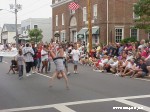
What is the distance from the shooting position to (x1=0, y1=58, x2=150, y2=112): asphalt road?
406 inches

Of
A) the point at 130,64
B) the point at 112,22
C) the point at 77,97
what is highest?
the point at 112,22

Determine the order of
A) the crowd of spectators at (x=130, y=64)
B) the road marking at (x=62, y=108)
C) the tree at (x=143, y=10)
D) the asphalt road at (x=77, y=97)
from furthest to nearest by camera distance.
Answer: the tree at (x=143, y=10) < the crowd of spectators at (x=130, y=64) < the asphalt road at (x=77, y=97) < the road marking at (x=62, y=108)

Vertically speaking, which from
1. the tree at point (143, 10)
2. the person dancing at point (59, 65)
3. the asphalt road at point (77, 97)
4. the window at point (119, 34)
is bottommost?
the asphalt road at point (77, 97)

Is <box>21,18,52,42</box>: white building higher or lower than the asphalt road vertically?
higher

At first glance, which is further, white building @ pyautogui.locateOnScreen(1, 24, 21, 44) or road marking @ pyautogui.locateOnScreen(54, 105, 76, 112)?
white building @ pyautogui.locateOnScreen(1, 24, 21, 44)

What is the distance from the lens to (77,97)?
39.6ft

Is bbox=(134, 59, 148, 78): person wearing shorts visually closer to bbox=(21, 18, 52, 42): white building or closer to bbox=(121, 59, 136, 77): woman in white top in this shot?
bbox=(121, 59, 136, 77): woman in white top

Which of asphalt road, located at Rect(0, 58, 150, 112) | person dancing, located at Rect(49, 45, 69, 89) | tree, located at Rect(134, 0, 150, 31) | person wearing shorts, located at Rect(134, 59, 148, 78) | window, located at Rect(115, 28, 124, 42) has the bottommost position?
asphalt road, located at Rect(0, 58, 150, 112)

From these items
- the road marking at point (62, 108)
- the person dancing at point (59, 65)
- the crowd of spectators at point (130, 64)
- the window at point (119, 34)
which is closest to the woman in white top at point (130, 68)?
the crowd of spectators at point (130, 64)

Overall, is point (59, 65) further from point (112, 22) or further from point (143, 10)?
point (112, 22)

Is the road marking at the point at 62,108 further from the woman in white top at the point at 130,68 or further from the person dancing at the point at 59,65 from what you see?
the woman in white top at the point at 130,68

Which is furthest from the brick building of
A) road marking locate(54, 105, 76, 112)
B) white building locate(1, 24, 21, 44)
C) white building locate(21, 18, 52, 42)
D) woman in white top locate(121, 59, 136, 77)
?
white building locate(1, 24, 21, 44)

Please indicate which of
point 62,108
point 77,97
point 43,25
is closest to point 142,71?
point 77,97

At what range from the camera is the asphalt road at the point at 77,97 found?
10.3m
